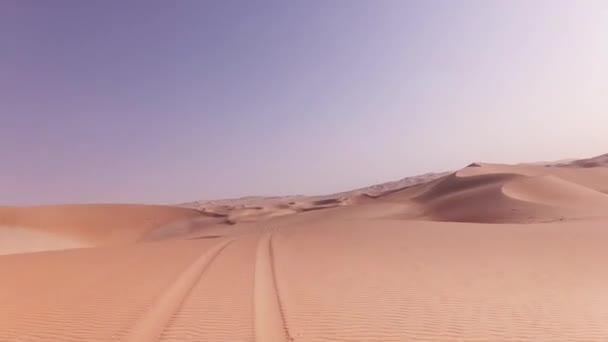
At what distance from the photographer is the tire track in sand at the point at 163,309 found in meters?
5.90

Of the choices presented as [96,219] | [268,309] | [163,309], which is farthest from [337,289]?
[96,219]

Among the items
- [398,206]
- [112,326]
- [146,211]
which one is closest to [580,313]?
[112,326]

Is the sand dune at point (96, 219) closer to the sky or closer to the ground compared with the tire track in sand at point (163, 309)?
closer to the sky

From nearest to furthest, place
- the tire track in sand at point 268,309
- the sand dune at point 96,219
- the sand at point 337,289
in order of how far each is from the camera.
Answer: the tire track in sand at point 268,309 < the sand at point 337,289 < the sand dune at point 96,219

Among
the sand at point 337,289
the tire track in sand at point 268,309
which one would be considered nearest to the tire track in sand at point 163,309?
the sand at point 337,289

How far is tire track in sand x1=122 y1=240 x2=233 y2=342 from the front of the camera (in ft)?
19.4

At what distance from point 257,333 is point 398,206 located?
1324 inches

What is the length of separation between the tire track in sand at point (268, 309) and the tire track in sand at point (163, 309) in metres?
1.32

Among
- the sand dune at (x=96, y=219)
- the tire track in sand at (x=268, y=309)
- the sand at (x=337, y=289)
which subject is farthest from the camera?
the sand dune at (x=96, y=219)

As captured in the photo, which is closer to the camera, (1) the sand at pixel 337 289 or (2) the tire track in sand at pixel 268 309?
(2) the tire track in sand at pixel 268 309

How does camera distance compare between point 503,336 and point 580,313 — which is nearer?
point 503,336

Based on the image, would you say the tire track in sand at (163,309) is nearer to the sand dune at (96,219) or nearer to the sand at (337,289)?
the sand at (337,289)

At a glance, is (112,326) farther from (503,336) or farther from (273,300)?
(503,336)

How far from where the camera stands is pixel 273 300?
770 centimetres
